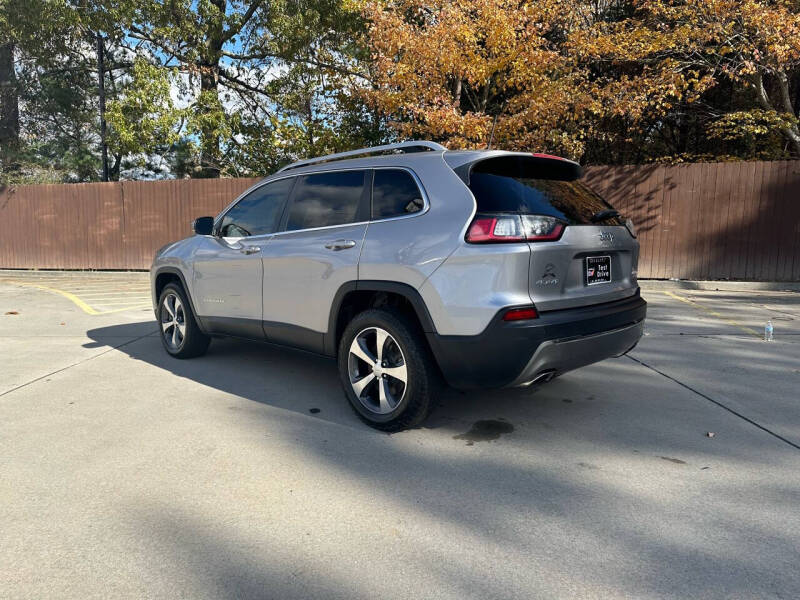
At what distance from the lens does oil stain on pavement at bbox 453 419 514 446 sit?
3.72 meters

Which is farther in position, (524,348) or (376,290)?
(376,290)

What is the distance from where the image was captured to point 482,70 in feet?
41.0

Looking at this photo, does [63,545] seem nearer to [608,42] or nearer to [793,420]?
[793,420]

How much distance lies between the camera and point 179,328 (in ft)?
19.5

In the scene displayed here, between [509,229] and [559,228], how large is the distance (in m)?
0.34

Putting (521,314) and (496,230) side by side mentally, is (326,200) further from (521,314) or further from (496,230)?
(521,314)

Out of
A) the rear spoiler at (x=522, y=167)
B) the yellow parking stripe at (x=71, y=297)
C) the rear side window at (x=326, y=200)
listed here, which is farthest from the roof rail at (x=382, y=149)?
the yellow parking stripe at (x=71, y=297)

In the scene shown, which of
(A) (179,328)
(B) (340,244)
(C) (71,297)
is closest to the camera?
(B) (340,244)

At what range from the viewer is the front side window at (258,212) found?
16.0ft

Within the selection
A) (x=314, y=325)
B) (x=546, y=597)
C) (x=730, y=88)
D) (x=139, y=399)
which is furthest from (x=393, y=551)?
(x=730, y=88)

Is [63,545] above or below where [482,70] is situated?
below

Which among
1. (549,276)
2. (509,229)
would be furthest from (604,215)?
(509,229)

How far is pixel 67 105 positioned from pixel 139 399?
22459mm

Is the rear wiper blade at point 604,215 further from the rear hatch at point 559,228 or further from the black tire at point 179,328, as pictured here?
the black tire at point 179,328
